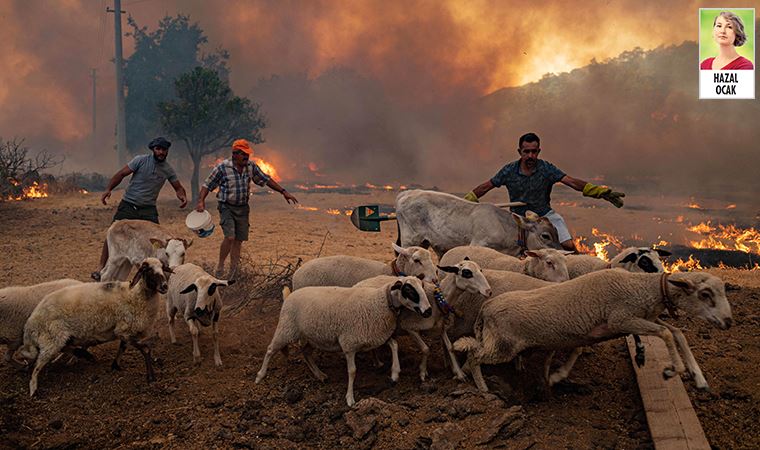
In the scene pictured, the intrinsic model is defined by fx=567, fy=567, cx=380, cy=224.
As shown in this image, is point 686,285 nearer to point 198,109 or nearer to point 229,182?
point 229,182

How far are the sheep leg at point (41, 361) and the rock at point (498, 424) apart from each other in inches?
168

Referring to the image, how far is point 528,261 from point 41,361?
209 inches

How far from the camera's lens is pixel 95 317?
19.3 feet

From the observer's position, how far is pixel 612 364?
19.2 ft

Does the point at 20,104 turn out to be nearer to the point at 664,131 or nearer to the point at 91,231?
the point at 91,231

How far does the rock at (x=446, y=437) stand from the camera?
4.24m

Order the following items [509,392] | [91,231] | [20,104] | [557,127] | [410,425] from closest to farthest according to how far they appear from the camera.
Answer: [410,425] < [509,392] < [91,231] < [557,127] < [20,104]

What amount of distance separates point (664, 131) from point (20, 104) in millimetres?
62255

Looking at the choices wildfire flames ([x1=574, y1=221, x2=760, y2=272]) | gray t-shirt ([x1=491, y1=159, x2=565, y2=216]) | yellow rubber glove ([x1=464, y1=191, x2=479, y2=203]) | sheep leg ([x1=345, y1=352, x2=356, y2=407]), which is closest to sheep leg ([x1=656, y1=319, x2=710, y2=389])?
sheep leg ([x1=345, y1=352, x2=356, y2=407])

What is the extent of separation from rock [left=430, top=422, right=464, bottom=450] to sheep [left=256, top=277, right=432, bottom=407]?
3.50ft

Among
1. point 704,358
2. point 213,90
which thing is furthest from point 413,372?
point 213,90

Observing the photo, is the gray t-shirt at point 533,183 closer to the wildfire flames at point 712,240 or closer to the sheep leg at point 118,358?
the wildfire flames at point 712,240

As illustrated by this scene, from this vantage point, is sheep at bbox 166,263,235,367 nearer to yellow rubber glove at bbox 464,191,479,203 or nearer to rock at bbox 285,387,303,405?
rock at bbox 285,387,303,405

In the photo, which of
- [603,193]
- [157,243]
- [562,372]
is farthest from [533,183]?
Answer: [157,243]
